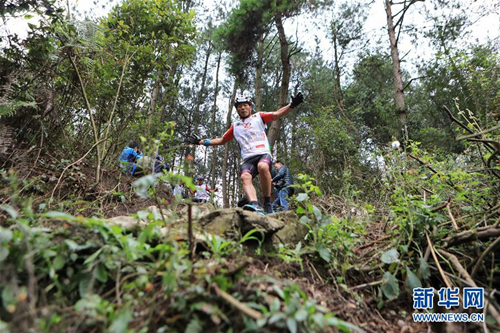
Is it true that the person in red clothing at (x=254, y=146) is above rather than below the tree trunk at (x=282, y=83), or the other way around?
below

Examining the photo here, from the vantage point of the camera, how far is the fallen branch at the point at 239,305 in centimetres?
120

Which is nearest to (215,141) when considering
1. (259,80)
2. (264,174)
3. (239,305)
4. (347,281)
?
(264,174)

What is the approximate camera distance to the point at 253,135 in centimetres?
412

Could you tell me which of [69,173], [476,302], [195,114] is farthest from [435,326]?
[195,114]

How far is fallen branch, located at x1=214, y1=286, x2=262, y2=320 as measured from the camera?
3.93ft

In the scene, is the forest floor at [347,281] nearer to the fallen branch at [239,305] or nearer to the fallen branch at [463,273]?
the fallen branch at [239,305]

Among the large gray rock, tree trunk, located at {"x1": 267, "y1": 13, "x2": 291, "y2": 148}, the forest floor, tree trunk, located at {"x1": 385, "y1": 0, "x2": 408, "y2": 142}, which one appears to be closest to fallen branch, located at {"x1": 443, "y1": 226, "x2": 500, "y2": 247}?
the forest floor

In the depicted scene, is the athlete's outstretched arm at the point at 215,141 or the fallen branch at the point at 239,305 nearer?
the fallen branch at the point at 239,305

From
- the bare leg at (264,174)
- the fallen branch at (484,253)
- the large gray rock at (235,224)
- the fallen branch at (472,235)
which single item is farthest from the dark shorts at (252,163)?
the fallen branch at (484,253)

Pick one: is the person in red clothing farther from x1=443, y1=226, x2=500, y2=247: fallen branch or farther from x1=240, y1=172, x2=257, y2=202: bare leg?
x1=443, y1=226, x2=500, y2=247: fallen branch

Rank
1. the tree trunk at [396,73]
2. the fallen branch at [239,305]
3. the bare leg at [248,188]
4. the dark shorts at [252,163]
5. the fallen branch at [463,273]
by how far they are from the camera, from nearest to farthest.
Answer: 1. the fallen branch at [239,305]
2. the fallen branch at [463,273]
3. the bare leg at [248,188]
4. the dark shorts at [252,163]
5. the tree trunk at [396,73]

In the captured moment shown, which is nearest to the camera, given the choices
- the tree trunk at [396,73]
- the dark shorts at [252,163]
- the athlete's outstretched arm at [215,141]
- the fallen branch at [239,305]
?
the fallen branch at [239,305]

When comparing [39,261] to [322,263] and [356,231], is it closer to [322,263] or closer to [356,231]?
[322,263]

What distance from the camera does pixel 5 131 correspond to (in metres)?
3.23
